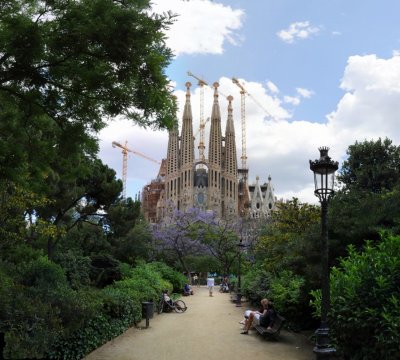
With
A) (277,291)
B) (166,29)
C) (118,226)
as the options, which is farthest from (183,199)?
(166,29)

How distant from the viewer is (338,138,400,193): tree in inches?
1174

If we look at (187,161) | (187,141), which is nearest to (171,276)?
(187,161)

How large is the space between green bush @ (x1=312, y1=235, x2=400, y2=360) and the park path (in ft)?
6.89

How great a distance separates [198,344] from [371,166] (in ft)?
75.6

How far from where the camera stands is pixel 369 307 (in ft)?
24.4

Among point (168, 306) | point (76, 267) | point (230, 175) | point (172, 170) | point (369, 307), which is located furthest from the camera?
point (230, 175)

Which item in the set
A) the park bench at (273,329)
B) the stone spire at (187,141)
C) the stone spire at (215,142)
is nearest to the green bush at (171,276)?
the park bench at (273,329)

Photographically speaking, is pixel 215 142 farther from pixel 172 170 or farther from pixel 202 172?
pixel 172 170

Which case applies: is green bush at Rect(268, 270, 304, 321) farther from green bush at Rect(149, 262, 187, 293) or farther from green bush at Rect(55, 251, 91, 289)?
green bush at Rect(149, 262, 187, 293)

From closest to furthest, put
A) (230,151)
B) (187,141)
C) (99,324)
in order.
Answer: (99,324), (187,141), (230,151)

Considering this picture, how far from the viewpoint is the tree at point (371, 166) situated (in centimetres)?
2981

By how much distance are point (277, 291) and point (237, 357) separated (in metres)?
4.65

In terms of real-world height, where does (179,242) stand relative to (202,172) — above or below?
below

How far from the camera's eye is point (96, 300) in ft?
36.1
